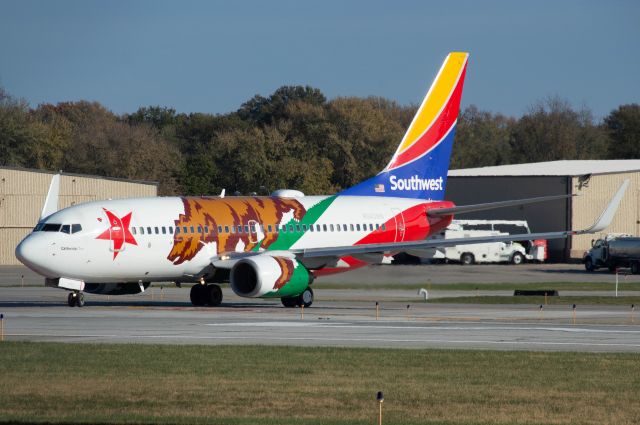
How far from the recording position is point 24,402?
19453mm

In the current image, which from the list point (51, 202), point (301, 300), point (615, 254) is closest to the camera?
point (301, 300)

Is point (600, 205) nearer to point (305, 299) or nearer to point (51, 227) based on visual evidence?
point (305, 299)

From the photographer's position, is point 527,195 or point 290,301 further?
point 527,195

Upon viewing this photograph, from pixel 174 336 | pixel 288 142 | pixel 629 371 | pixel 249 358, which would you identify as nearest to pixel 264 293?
pixel 174 336

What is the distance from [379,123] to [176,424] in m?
116

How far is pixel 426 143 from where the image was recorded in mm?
50812

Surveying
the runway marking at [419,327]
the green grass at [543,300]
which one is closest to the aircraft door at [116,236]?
the runway marking at [419,327]

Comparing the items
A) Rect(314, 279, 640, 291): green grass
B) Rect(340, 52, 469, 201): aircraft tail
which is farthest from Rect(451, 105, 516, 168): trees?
Rect(340, 52, 469, 201): aircraft tail

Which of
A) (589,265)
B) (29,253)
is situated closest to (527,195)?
(589,265)

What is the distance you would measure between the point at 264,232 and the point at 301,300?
3.03 m

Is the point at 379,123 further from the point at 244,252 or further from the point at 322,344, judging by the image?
the point at 322,344

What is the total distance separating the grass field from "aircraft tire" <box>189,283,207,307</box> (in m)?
18.0

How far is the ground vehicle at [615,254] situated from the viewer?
250ft

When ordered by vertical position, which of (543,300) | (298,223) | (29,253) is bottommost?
(543,300)
